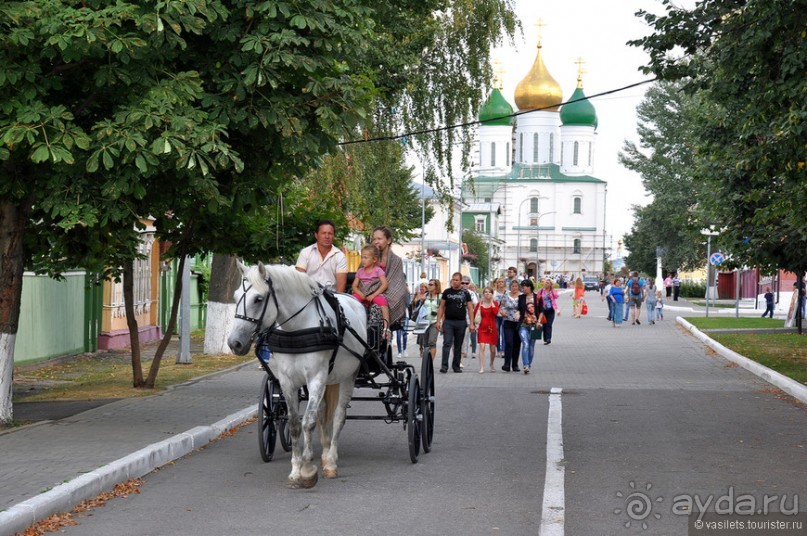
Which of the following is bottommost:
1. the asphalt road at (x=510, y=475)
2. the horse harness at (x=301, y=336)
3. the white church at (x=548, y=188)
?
the asphalt road at (x=510, y=475)

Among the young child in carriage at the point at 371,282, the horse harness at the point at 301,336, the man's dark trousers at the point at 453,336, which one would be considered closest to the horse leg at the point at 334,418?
the horse harness at the point at 301,336

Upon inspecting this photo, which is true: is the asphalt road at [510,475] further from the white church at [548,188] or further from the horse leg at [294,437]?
the white church at [548,188]

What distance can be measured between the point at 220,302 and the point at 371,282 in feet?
44.5

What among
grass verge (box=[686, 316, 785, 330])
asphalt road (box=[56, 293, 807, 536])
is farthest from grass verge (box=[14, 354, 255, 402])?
grass verge (box=[686, 316, 785, 330])

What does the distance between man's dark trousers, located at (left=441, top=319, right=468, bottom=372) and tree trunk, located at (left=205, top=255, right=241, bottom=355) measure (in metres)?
4.84

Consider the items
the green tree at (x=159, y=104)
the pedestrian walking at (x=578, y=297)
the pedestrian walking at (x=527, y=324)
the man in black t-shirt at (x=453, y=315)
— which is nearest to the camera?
the green tree at (x=159, y=104)

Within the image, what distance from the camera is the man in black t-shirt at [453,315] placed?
21.4 meters

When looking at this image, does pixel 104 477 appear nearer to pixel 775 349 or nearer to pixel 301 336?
pixel 301 336

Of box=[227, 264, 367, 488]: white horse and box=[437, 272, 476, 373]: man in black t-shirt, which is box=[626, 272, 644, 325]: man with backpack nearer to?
box=[437, 272, 476, 373]: man in black t-shirt

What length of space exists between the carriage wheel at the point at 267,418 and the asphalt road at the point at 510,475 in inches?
5.6

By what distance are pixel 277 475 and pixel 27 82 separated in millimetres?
4321

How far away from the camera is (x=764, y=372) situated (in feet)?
66.7

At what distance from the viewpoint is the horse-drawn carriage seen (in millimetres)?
8930

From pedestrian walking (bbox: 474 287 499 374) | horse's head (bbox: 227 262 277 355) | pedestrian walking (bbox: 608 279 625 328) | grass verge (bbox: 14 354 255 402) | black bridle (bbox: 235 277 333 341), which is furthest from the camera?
pedestrian walking (bbox: 608 279 625 328)
